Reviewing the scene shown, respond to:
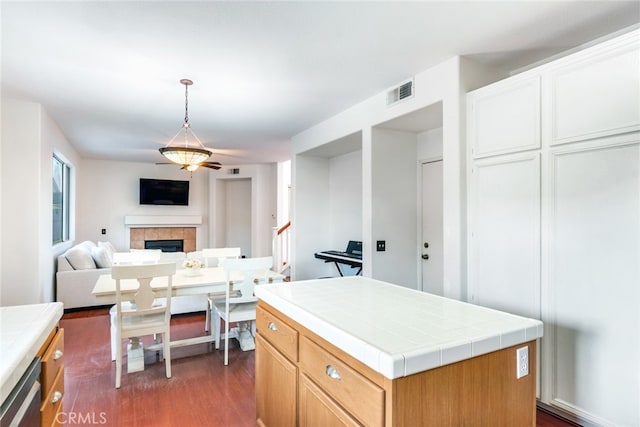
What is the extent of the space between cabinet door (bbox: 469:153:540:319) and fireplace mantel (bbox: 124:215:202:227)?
7417 mm

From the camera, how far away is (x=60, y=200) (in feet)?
19.7

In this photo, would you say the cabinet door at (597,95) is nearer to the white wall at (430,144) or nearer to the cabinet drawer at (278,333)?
the white wall at (430,144)

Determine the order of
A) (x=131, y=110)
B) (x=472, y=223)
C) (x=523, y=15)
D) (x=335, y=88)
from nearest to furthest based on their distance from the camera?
1. (x=523, y=15)
2. (x=472, y=223)
3. (x=335, y=88)
4. (x=131, y=110)

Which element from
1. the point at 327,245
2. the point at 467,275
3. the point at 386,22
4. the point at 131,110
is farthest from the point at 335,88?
the point at 327,245

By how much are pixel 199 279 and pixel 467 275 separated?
7.90 feet

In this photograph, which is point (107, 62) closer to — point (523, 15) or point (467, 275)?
point (523, 15)

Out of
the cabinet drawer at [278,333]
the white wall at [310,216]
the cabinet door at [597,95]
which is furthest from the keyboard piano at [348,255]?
the cabinet door at [597,95]

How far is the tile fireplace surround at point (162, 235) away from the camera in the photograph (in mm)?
8227

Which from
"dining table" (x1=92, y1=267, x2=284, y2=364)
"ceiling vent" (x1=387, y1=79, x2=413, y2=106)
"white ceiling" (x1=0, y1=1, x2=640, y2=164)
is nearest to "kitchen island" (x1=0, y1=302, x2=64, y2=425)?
"dining table" (x1=92, y1=267, x2=284, y2=364)

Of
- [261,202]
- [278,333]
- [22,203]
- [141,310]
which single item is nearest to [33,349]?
[278,333]

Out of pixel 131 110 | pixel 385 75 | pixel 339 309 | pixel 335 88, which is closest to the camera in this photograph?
pixel 339 309

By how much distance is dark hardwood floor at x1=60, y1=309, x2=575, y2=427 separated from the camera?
2.29 m

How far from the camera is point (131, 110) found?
4.14 metres

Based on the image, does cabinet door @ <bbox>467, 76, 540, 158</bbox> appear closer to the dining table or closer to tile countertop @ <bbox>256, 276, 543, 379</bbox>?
tile countertop @ <bbox>256, 276, 543, 379</bbox>
